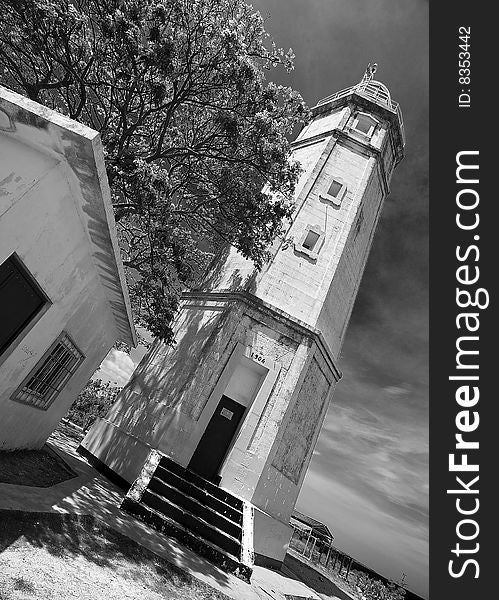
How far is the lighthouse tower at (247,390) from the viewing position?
10.3 m

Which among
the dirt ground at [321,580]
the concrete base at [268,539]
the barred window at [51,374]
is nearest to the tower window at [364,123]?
the barred window at [51,374]

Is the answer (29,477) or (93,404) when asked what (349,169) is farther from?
(93,404)

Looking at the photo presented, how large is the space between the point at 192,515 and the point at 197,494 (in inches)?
52.5

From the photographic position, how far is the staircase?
8273mm

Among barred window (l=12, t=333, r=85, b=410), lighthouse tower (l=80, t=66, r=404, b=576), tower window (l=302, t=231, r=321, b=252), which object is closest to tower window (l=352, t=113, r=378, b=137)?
lighthouse tower (l=80, t=66, r=404, b=576)

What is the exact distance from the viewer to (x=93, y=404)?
97.5ft

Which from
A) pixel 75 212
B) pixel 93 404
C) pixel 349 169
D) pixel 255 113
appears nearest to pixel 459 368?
pixel 75 212

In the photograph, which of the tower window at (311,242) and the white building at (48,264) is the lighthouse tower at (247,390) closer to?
the tower window at (311,242)

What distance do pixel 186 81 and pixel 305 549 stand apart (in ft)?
67.3

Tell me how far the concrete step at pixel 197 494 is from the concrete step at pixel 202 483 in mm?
372

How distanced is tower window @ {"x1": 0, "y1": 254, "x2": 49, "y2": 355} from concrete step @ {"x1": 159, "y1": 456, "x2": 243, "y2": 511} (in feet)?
19.8

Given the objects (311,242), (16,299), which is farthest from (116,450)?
(311,242)

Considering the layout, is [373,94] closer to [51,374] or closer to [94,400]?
[51,374]

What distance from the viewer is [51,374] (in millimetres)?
9180
